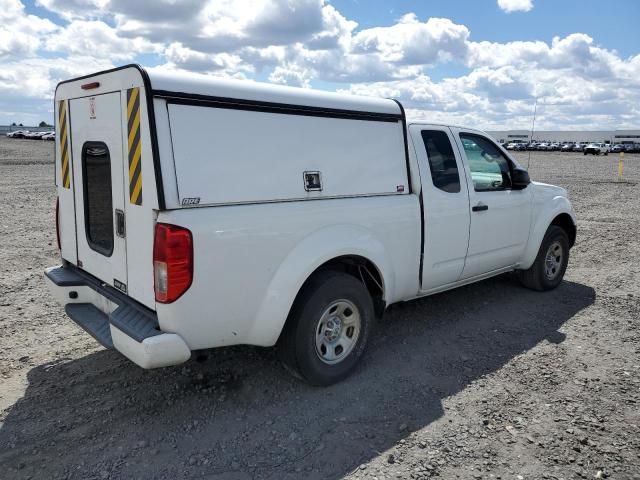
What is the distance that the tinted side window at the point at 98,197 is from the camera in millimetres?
3596

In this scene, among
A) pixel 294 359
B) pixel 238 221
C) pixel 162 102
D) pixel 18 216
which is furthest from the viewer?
pixel 18 216

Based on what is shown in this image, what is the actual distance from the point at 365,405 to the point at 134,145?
7.60ft

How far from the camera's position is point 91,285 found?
389 cm

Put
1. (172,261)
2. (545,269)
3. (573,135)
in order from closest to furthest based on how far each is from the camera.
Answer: (172,261) → (545,269) → (573,135)

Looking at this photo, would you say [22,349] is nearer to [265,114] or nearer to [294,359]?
[294,359]

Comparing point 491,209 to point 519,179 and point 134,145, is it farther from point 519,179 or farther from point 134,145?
point 134,145

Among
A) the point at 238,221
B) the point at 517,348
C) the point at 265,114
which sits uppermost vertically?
the point at 265,114

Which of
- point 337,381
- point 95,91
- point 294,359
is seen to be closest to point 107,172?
point 95,91

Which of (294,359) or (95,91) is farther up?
(95,91)

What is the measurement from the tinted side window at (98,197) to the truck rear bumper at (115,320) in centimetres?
33

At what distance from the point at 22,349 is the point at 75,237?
117 cm

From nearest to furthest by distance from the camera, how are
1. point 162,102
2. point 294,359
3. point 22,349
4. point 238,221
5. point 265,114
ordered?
point 162,102
point 238,221
point 265,114
point 294,359
point 22,349

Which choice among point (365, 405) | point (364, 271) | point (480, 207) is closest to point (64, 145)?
point (364, 271)

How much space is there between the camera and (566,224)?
645cm
